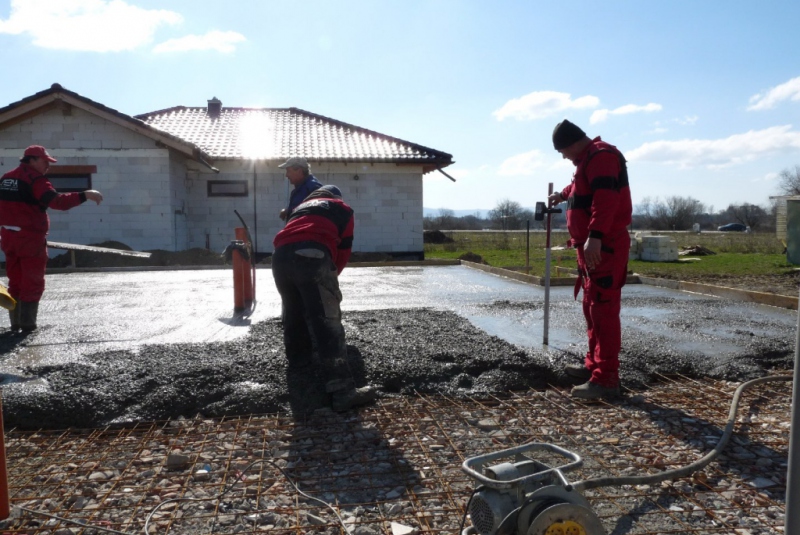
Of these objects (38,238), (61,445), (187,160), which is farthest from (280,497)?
(187,160)

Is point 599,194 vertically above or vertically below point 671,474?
above

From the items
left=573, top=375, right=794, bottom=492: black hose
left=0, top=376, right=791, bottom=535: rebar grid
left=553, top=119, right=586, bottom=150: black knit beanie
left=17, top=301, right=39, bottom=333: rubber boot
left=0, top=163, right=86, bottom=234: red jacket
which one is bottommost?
left=0, top=376, right=791, bottom=535: rebar grid

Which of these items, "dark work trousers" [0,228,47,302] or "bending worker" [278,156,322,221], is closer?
"bending worker" [278,156,322,221]

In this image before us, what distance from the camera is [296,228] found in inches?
145

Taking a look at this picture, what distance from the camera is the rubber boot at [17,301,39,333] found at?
17.9ft

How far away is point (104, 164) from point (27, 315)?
448 inches

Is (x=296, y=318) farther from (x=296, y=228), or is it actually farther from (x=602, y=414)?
(x=602, y=414)

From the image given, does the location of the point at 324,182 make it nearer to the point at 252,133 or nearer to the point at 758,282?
the point at 252,133

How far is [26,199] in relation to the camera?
5.28 meters

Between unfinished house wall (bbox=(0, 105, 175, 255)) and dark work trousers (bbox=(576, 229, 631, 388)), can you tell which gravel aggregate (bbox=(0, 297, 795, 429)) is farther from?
unfinished house wall (bbox=(0, 105, 175, 255))

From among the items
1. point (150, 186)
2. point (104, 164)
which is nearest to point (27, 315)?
point (150, 186)

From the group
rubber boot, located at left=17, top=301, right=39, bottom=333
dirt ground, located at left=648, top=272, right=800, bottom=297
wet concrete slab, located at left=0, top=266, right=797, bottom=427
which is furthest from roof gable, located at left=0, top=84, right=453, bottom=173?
rubber boot, located at left=17, top=301, right=39, bottom=333

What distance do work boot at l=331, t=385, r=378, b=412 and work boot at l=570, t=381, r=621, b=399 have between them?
4.06 ft

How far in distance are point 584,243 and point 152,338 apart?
3.62m
